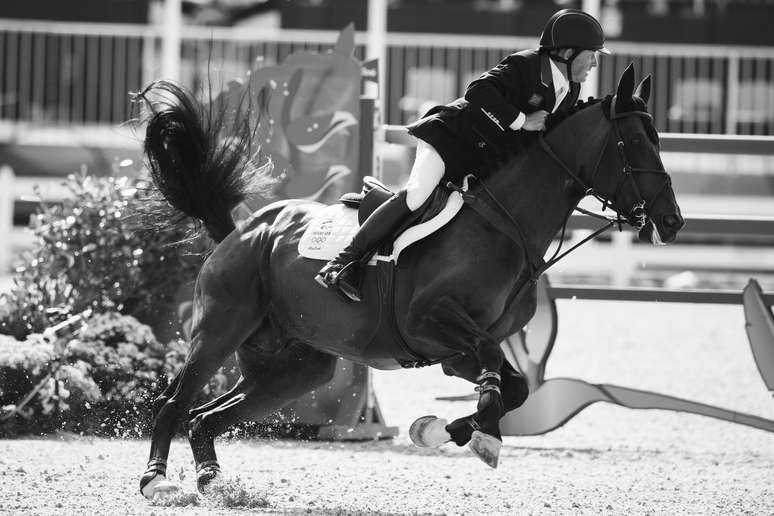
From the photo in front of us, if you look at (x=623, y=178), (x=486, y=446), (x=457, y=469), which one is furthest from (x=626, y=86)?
(x=457, y=469)

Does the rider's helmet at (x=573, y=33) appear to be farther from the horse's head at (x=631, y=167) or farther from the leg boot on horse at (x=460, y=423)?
the leg boot on horse at (x=460, y=423)

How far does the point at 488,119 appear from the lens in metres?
5.30

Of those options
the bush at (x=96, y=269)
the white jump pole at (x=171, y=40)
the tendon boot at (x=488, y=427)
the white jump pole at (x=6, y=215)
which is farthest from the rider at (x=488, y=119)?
the white jump pole at (x=6, y=215)

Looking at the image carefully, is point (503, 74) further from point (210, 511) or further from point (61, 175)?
point (61, 175)

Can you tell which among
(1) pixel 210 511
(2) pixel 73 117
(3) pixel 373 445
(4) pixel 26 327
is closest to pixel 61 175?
(2) pixel 73 117

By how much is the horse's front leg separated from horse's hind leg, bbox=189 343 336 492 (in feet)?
3.21

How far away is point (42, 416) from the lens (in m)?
7.25

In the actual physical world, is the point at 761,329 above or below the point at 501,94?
below

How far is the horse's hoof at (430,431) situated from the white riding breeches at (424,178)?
0.94 m

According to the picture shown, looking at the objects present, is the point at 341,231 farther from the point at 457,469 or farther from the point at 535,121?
the point at 457,469

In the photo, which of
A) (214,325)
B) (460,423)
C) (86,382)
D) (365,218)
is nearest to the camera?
(460,423)

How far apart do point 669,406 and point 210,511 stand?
3.34 metres

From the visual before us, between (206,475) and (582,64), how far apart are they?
2564mm

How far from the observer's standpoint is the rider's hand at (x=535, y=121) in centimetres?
534
